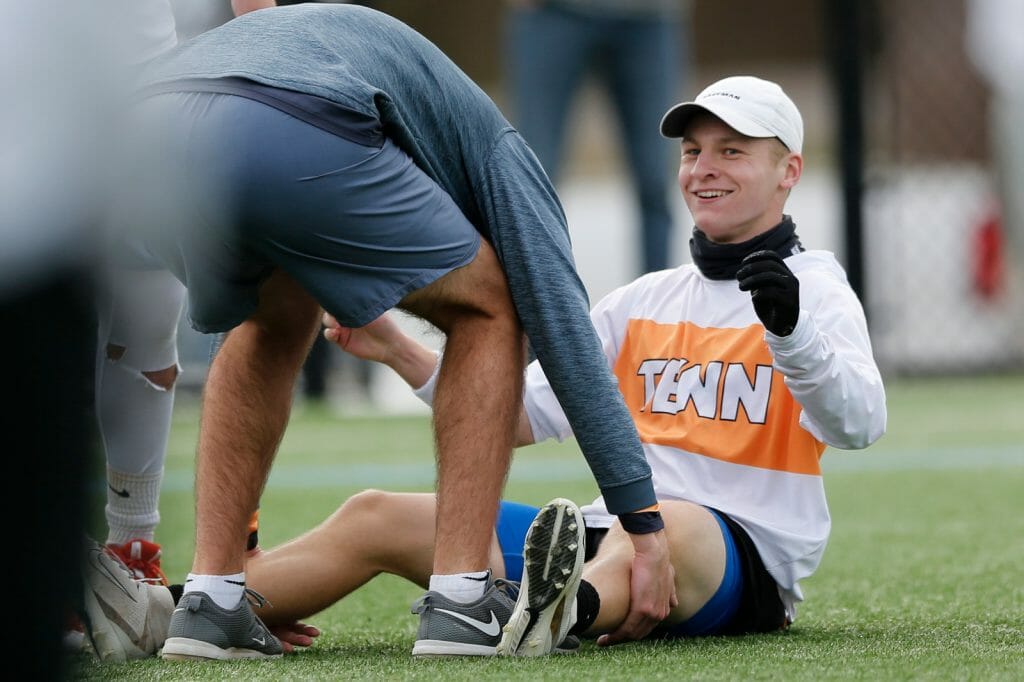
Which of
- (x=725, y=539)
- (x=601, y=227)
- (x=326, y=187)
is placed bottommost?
(x=601, y=227)

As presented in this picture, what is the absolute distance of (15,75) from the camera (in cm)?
74

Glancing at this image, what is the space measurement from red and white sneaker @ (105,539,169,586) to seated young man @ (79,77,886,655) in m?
0.21

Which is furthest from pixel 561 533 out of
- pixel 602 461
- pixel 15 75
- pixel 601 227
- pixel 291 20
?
pixel 601 227

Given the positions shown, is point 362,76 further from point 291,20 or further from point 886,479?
point 886,479

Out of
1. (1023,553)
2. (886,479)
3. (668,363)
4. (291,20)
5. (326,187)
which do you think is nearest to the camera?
(326,187)

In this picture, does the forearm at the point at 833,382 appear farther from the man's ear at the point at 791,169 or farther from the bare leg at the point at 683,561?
the man's ear at the point at 791,169

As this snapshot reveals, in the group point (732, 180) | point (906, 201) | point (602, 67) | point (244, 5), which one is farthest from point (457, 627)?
point (906, 201)

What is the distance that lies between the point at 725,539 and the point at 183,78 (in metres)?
0.92

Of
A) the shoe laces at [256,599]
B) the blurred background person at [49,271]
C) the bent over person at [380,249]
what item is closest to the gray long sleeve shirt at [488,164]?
the bent over person at [380,249]

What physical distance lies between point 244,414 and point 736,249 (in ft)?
2.50

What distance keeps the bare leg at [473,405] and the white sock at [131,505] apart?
2.04ft

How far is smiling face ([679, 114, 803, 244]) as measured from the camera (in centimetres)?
227

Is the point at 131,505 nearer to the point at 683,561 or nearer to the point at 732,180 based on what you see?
the point at 683,561

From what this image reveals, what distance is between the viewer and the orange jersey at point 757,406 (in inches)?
79.5
